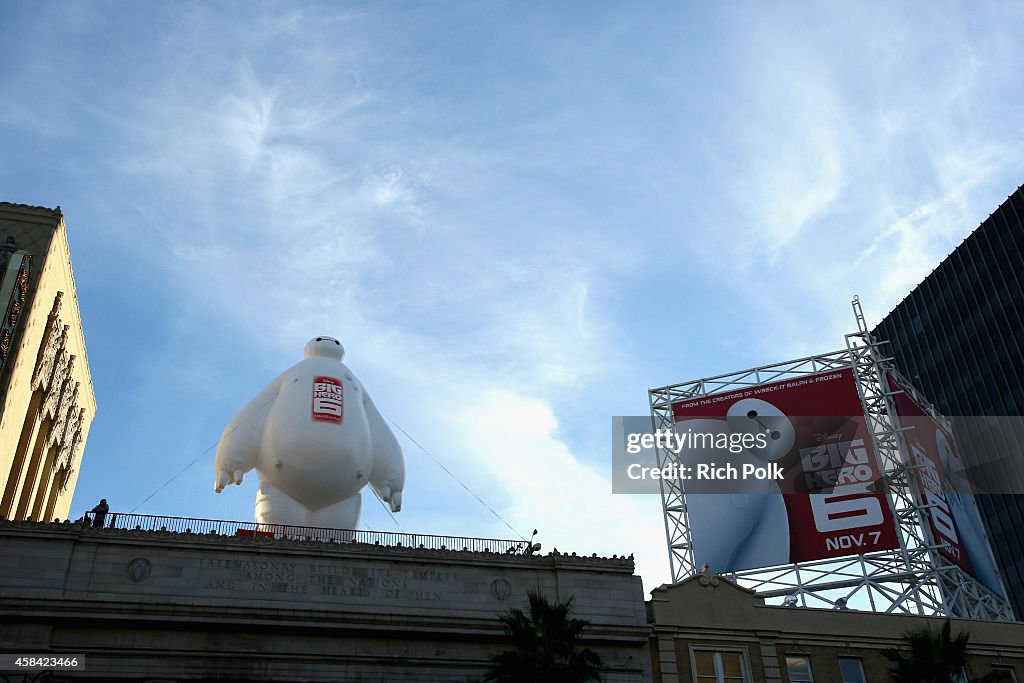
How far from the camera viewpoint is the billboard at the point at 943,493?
37844 millimetres

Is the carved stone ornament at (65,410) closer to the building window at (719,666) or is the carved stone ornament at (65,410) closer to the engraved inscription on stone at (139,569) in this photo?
the engraved inscription on stone at (139,569)

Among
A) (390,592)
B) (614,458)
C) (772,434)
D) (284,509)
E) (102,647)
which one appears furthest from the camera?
(614,458)

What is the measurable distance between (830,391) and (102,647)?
3009 centimetres

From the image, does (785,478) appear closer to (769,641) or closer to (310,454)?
(769,641)

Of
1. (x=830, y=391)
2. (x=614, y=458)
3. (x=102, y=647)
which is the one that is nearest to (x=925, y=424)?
(x=830, y=391)

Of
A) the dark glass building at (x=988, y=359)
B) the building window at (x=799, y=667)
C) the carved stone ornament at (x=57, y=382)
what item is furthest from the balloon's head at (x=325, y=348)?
the dark glass building at (x=988, y=359)

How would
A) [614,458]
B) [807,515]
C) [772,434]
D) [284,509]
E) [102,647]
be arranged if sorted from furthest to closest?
[614,458] → [772,434] → [807,515] → [284,509] → [102,647]

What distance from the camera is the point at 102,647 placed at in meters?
21.7

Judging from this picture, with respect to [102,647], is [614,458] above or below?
above

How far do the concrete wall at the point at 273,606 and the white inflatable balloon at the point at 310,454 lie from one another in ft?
7.65

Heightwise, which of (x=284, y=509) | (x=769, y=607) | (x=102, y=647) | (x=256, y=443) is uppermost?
(x=256, y=443)

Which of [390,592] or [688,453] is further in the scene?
[688,453]

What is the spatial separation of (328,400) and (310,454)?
1830 millimetres

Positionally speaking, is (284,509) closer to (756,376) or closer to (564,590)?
(564,590)
